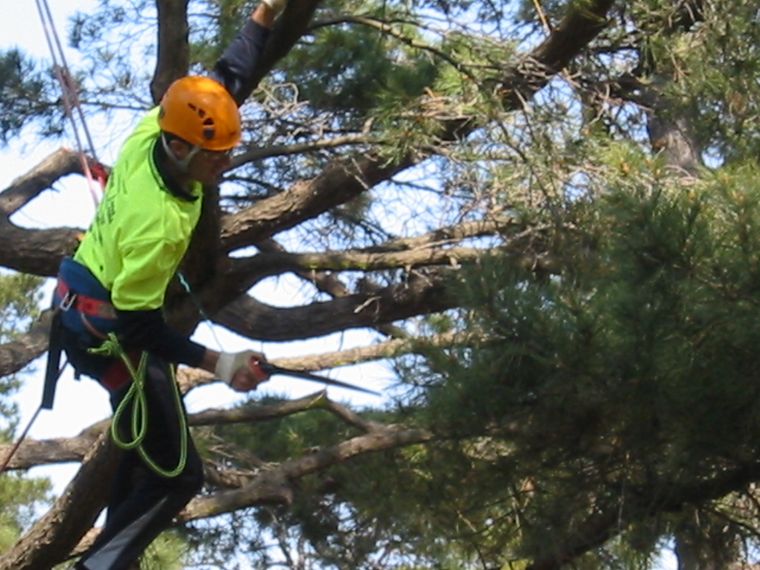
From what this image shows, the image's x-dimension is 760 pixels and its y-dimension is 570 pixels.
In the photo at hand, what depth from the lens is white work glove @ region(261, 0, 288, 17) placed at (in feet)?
15.4

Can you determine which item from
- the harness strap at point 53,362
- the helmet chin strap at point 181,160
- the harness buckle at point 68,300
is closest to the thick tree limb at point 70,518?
the harness strap at point 53,362

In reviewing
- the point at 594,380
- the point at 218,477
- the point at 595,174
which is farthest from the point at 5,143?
the point at 594,380

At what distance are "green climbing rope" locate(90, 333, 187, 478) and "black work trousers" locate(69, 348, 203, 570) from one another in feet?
0.04

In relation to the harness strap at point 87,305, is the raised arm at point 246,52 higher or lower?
higher

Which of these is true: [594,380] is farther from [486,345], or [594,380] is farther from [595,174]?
[595,174]

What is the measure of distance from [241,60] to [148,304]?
3.24 ft

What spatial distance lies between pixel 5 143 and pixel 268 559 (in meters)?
2.13

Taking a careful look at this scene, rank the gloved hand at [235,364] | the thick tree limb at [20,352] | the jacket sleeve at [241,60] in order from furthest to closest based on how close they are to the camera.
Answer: the thick tree limb at [20,352]
the jacket sleeve at [241,60]
the gloved hand at [235,364]

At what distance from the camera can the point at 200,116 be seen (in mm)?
3896

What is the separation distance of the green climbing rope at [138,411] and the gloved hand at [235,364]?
0.22 meters

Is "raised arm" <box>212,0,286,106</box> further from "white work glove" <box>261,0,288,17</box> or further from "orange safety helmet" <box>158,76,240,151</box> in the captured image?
"orange safety helmet" <box>158,76,240,151</box>

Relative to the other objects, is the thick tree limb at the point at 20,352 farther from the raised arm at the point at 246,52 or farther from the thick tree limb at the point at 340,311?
the raised arm at the point at 246,52

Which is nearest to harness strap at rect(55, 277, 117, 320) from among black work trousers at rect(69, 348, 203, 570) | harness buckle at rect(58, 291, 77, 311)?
harness buckle at rect(58, 291, 77, 311)

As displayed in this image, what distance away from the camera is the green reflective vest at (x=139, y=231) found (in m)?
3.71
